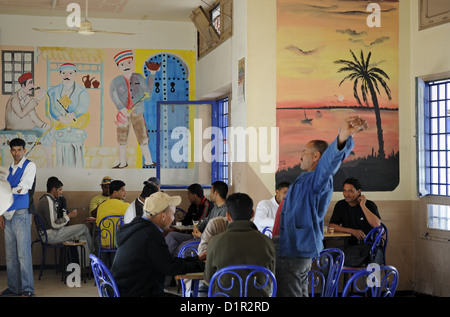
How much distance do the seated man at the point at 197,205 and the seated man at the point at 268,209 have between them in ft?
3.96

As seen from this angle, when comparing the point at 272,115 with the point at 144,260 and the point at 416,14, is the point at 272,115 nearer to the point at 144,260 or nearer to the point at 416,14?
the point at 416,14

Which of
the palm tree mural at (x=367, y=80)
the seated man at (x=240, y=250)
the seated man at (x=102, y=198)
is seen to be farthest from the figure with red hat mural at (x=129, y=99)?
the seated man at (x=240, y=250)

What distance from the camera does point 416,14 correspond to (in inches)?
312

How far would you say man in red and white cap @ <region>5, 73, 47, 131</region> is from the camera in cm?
1008

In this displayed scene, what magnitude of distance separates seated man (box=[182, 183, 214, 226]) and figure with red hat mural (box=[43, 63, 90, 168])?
2.64 m

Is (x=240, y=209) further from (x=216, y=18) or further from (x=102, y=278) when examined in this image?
(x=216, y=18)

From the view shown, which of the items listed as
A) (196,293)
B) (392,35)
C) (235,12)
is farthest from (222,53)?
(196,293)

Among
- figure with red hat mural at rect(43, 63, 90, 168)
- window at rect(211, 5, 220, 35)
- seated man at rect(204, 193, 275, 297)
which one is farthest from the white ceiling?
seated man at rect(204, 193, 275, 297)

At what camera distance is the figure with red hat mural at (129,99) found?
34.3 ft

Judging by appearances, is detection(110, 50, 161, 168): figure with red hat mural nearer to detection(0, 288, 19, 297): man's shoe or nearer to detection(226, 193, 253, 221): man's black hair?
detection(0, 288, 19, 297): man's shoe

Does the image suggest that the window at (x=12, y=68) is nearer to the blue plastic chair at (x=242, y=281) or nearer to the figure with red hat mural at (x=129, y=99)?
the figure with red hat mural at (x=129, y=99)

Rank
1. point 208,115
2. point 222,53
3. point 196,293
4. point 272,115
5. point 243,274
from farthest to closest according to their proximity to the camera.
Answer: point 208,115, point 222,53, point 272,115, point 196,293, point 243,274

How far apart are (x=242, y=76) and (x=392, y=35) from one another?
1.91m

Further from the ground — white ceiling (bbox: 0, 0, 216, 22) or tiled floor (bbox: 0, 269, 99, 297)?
white ceiling (bbox: 0, 0, 216, 22)
